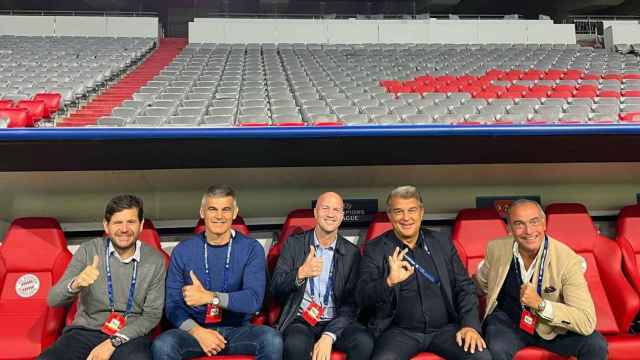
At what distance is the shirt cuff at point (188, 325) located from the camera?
1.93 m

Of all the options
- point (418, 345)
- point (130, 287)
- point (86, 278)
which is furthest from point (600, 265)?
point (86, 278)

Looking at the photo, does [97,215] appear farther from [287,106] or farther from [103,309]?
[287,106]

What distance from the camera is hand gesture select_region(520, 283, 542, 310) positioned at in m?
1.88

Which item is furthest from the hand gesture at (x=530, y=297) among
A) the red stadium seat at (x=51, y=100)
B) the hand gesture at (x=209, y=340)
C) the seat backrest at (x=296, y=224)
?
the red stadium seat at (x=51, y=100)

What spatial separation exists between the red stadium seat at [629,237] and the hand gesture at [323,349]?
1.77m

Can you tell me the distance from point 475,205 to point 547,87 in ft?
13.5

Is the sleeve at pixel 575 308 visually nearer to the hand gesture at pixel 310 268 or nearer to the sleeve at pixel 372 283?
the sleeve at pixel 372 283

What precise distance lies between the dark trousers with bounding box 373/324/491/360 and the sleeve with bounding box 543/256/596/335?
36 cm

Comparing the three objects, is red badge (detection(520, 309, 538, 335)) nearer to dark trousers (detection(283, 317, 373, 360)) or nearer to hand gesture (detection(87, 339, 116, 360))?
dark trousers (detection(283, 317, 373, 360))

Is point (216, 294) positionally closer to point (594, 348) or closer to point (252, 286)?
point (252, 286)

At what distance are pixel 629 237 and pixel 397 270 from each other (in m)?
1.76

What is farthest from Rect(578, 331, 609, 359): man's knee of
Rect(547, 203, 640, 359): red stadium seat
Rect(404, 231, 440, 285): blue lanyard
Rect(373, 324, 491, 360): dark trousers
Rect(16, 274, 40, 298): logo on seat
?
Rect(16, 274, 40, 298): logo on seat

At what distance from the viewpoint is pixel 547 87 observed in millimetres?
6172

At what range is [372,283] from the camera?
6.66 feet
